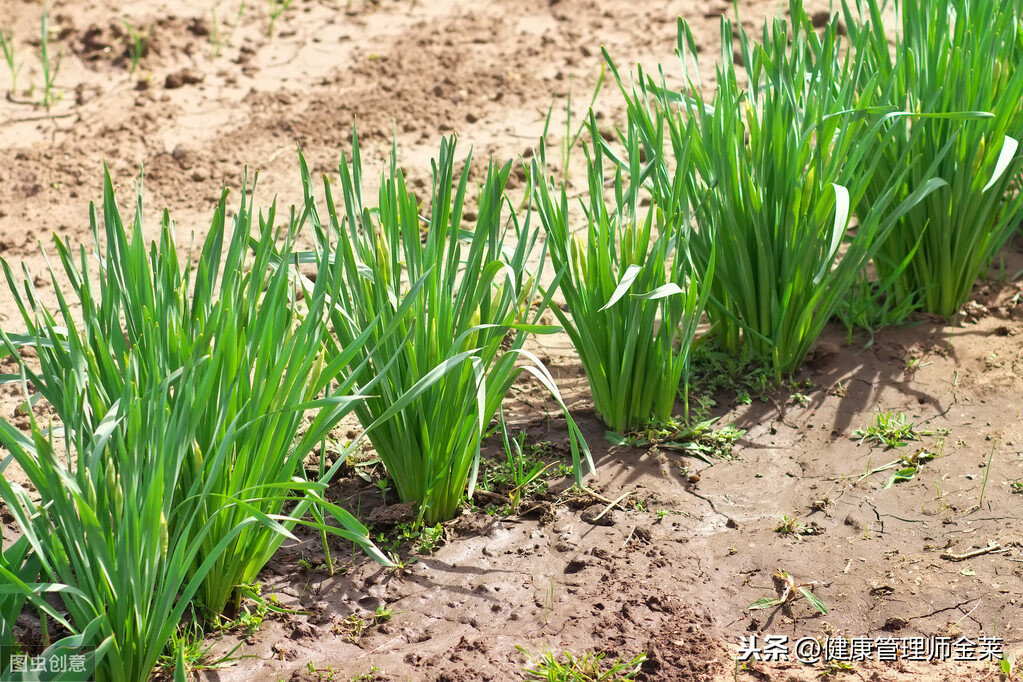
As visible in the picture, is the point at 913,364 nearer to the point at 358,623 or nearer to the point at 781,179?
the point at 781,179

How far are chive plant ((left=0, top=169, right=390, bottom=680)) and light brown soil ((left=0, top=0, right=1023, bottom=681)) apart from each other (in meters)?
0.24

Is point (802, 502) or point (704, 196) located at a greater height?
point (704, 196)

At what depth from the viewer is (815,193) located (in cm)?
225

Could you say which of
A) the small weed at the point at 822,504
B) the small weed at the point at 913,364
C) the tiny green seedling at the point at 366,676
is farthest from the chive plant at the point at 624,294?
the tiny green seedling at the point at 366,676

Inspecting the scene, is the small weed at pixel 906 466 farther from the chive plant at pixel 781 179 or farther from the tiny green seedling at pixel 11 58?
the tiny green seedling at pixel 11 58

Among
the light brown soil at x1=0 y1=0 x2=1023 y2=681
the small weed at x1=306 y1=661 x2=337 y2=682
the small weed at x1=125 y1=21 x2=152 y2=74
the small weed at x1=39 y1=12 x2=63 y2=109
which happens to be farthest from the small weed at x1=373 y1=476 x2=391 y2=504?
the small weed at x1=125 y1=21 x2=152 y2=74

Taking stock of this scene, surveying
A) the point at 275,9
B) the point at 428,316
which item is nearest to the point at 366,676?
the point at 428,316

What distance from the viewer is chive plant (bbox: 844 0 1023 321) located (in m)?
2.40

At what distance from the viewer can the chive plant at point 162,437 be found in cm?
149

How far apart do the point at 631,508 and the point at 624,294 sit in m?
0.47

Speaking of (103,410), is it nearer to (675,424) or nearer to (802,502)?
(675,424)

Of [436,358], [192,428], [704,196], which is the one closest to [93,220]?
[192,428]

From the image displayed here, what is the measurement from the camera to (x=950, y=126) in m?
2.48

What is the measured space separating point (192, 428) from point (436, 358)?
555mm
